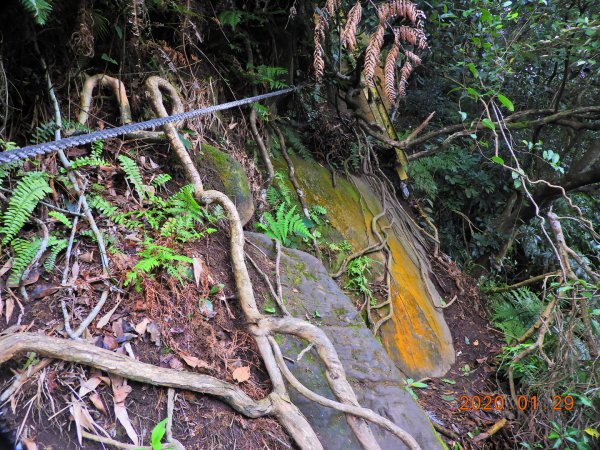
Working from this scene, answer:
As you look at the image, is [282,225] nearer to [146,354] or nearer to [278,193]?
[278,193]

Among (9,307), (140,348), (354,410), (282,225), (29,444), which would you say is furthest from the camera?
(282,225)

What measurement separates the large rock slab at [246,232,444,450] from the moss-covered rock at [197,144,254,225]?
0.26 m

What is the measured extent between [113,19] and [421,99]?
18.8 feet

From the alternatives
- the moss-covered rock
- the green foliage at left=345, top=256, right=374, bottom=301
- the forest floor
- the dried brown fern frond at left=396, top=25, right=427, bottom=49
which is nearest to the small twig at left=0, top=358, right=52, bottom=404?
the forest floor

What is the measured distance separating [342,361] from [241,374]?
834 mm

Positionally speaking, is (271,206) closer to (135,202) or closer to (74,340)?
(135,202)

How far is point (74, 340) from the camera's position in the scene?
176 cm

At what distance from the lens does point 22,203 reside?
78.2 inches

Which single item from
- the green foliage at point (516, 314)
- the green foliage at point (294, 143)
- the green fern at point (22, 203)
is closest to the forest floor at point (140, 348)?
the green fern at point (22, 203)

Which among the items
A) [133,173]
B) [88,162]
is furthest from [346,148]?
[88,162]

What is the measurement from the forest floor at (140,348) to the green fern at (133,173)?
68 millimetres

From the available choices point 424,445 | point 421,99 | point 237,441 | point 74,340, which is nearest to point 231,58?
point 74,340

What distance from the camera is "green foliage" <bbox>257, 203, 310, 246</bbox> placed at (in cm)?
349

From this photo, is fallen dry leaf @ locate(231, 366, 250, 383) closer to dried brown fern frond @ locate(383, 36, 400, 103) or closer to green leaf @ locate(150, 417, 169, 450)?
green leaf @ locate(150, 417, 169, 450)
